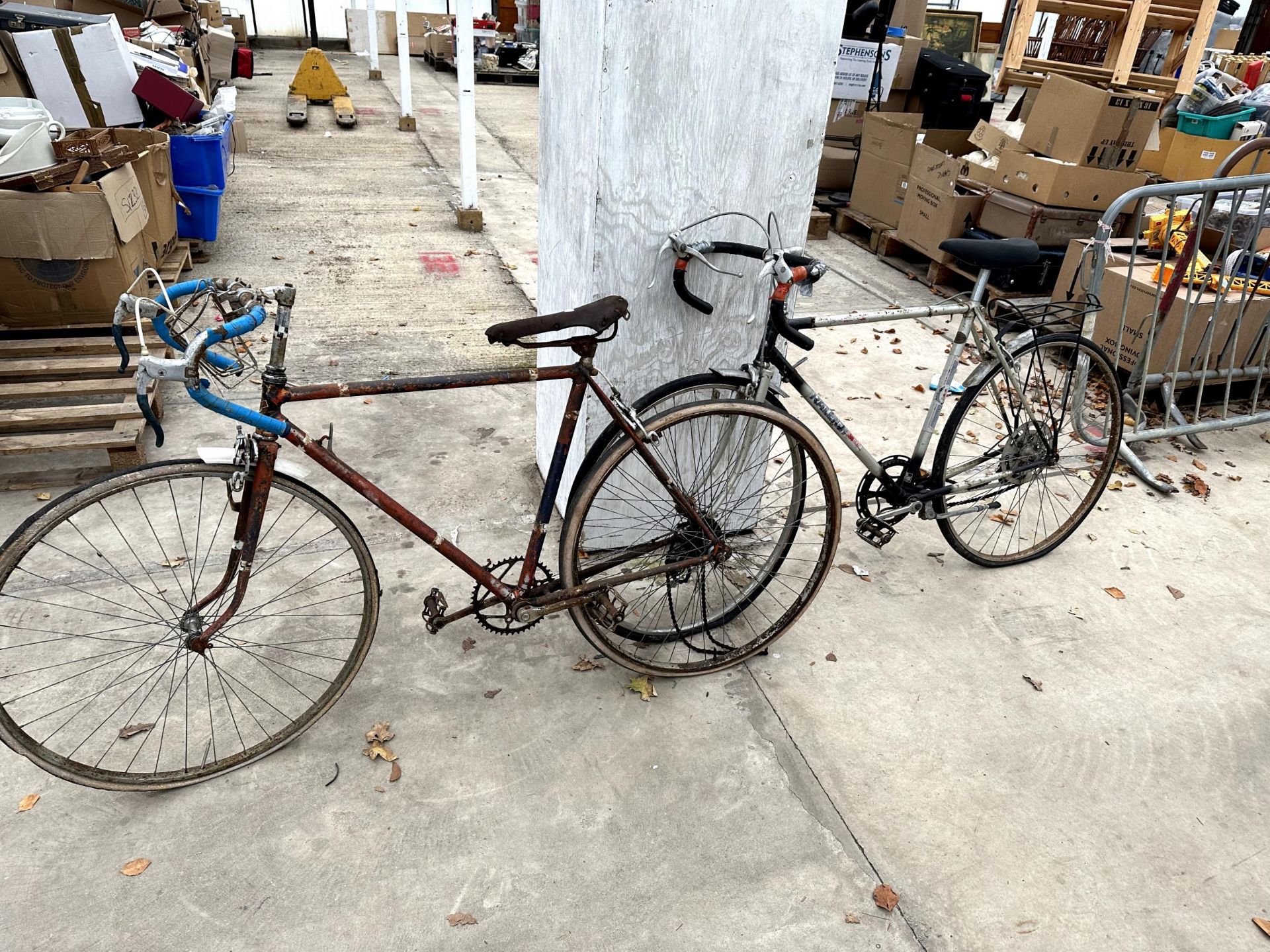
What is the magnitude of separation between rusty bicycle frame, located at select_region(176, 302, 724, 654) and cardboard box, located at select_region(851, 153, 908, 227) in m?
5.20

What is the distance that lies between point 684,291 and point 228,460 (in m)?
1.34

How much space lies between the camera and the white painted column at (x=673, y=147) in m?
2.36

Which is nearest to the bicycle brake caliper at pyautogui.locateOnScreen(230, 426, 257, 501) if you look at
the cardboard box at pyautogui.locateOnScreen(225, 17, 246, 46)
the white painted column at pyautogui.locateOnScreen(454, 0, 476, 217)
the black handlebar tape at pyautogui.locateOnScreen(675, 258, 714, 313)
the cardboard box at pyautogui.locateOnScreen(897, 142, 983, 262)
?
the black handlebar tape at pyautogui.locateOnScreen(675, 258, 714, 313)

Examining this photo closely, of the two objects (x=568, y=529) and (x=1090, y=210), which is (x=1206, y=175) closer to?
(x=1090, y=210)

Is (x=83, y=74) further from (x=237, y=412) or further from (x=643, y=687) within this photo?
(x=643, y=687)

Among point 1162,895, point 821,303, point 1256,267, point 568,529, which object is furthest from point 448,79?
point 1162,895

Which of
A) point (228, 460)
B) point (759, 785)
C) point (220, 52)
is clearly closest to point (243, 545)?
point (228, 460)

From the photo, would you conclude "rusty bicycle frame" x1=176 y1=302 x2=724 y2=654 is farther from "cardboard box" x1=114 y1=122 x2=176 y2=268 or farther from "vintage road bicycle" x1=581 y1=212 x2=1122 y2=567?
"cardboard box" x1=114 y1=122 x2=176 y2=268

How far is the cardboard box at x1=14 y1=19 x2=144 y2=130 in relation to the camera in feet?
18.5

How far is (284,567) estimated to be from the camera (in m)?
2.99

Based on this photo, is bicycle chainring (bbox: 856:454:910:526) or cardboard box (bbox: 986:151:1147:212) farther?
cardboard box (bbox: 986:151:1147:212)

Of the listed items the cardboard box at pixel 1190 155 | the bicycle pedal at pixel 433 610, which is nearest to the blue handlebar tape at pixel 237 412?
the bicycle pedal at pixel 433 610

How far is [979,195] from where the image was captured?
5.94 metres

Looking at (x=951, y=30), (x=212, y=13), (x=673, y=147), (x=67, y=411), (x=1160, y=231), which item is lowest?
(x=67, y=411)
